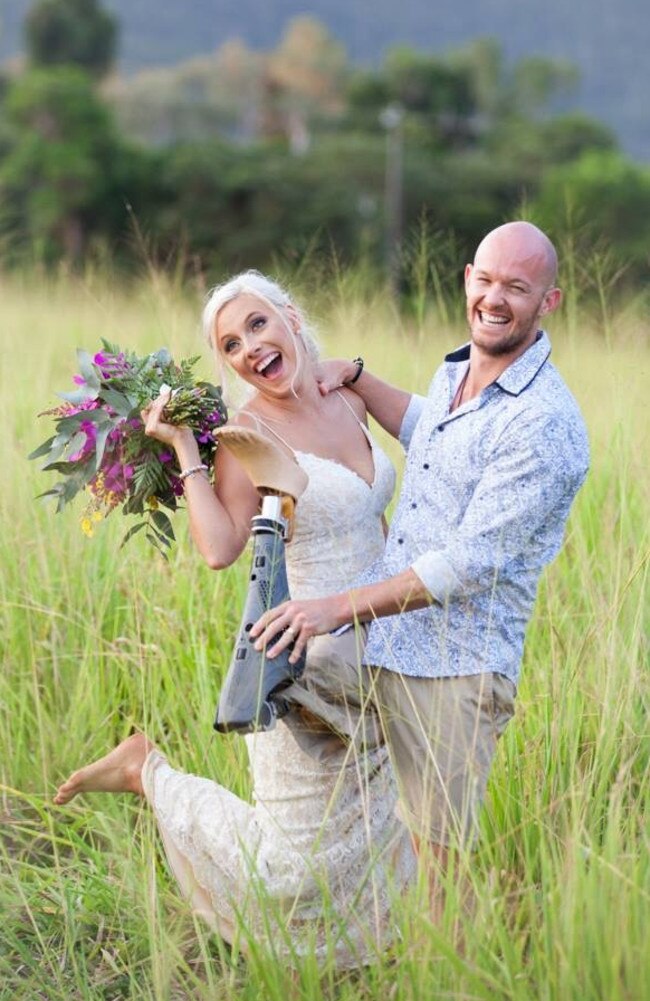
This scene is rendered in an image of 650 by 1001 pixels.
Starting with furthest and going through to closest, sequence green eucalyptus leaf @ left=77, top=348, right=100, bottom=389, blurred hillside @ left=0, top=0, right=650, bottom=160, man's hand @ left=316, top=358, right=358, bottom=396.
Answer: blurred hillside @ left=0, top=0, right=650, bottom=160 → man's hand @ left=316, top=358, right=358, bottom=396 → green eucalyptus leaf @ left=77, top=348, right=100, bottom=389

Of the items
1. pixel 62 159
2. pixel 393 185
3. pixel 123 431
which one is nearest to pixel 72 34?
pixel 393 185

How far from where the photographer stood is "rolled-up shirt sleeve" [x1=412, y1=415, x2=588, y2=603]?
299 centimetres

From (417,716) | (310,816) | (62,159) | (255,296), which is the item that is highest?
(62,159)

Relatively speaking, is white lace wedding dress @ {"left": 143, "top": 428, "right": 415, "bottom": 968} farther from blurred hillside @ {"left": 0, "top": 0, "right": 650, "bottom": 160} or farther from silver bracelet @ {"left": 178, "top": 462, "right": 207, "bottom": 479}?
blurred hillside @ {"left": 0, "top": 0, "right": 650, "bottom": 160}

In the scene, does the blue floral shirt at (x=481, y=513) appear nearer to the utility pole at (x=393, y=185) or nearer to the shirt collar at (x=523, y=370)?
the shirt collar at (x=523, y=370)

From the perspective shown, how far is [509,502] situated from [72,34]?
78.0m

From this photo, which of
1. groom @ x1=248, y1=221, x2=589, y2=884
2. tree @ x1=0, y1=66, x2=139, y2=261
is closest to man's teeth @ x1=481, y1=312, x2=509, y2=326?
groom @ x1=248, y1=221, x2=589, y2=884

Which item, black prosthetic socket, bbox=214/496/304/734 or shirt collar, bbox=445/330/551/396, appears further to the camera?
shirt collar, bbox=445/330/551/396

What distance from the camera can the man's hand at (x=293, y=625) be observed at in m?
2.97

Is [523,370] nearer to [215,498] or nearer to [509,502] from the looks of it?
[509,502]

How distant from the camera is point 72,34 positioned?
76188 millimetres

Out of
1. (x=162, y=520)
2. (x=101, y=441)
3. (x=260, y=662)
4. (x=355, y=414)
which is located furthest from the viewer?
(x=355, y=414)

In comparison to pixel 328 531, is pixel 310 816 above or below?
below

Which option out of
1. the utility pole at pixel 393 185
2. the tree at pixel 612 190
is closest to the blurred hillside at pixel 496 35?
the tree at pixel 612 190
